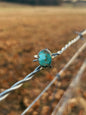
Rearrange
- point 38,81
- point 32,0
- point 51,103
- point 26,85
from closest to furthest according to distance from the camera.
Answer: point 51,103 < point 26,85 < point 38,81 < point 32,0

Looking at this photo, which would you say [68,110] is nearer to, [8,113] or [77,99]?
[77,99]

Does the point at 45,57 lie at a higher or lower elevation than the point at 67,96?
higher

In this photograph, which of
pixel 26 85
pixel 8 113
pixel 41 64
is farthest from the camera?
pixel 26 85

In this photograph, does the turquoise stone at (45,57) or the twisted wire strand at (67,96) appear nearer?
the turquoise stone at (45,57)

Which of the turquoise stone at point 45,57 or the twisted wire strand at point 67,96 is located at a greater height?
the turquoise stone at point 45,57

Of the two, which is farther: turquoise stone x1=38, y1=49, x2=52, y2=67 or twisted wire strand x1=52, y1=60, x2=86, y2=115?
twisted wire strand x1=52, y1=60, x2=86, y2=115

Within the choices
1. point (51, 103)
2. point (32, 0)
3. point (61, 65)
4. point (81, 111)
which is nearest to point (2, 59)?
point (61, 65)

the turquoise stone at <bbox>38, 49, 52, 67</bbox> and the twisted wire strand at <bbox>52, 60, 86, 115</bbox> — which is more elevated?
the turquoise stone at <bbox>38, 49, 52, 67</bbox>

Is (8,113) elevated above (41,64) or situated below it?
below

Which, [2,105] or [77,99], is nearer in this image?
[2,105]

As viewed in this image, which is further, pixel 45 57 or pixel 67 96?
pixel 67 96
